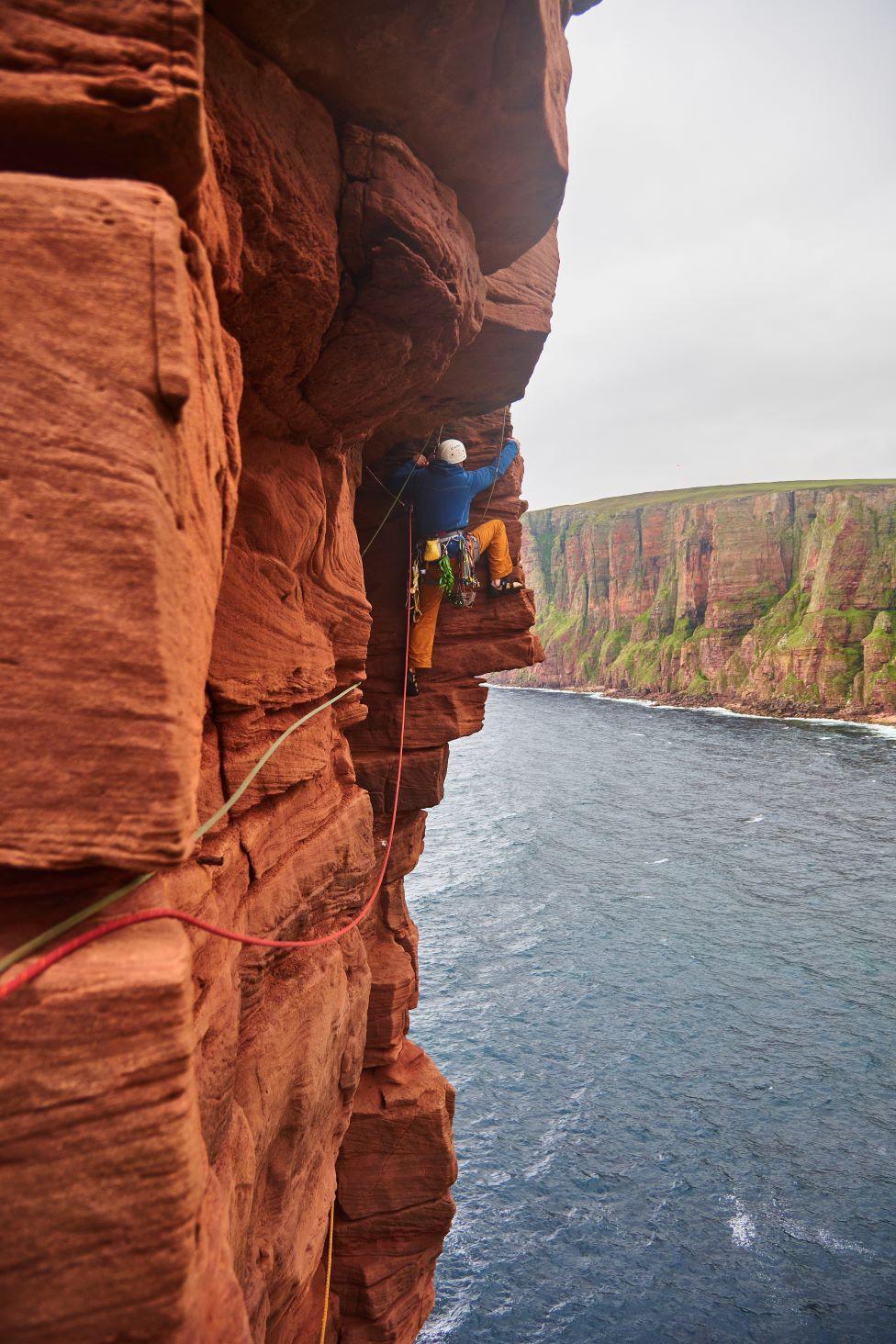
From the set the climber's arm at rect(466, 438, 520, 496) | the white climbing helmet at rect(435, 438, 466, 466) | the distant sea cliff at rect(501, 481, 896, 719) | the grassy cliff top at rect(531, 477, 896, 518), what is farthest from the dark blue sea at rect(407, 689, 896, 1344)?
the grassy cliff top at rect(531, 477, 896, 518)

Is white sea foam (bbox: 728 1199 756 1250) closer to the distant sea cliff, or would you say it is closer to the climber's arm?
the climber's arm

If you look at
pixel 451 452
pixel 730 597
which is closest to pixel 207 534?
pixel 451 452

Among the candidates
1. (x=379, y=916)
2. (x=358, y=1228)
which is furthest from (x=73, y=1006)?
(x=358, y=1228)

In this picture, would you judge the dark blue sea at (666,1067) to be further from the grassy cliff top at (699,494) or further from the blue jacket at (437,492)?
the grassy cliff top at (699,494)

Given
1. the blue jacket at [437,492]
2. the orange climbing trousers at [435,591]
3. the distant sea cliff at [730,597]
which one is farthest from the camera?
the distant sea cliff at [730,597]

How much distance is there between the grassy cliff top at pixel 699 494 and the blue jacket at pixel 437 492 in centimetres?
9051

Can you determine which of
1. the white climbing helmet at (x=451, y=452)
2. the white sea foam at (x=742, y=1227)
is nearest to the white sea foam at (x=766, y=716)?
the white sea foam at (x=742, y=1227)

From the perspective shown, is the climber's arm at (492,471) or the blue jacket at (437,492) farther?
the climber's arm at (492,471)

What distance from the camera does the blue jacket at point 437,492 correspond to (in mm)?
10555

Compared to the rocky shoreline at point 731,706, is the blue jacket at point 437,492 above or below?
above

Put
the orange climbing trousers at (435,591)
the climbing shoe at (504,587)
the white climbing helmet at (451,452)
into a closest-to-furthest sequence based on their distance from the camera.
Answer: the white climbing helmet at (451,452), the orange climbing trousers at (435,591), the climbing shoe at (504,587)

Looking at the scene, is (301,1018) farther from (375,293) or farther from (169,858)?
(375,293)

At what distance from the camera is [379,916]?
12.4 meters

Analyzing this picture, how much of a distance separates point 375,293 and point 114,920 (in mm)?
4334
